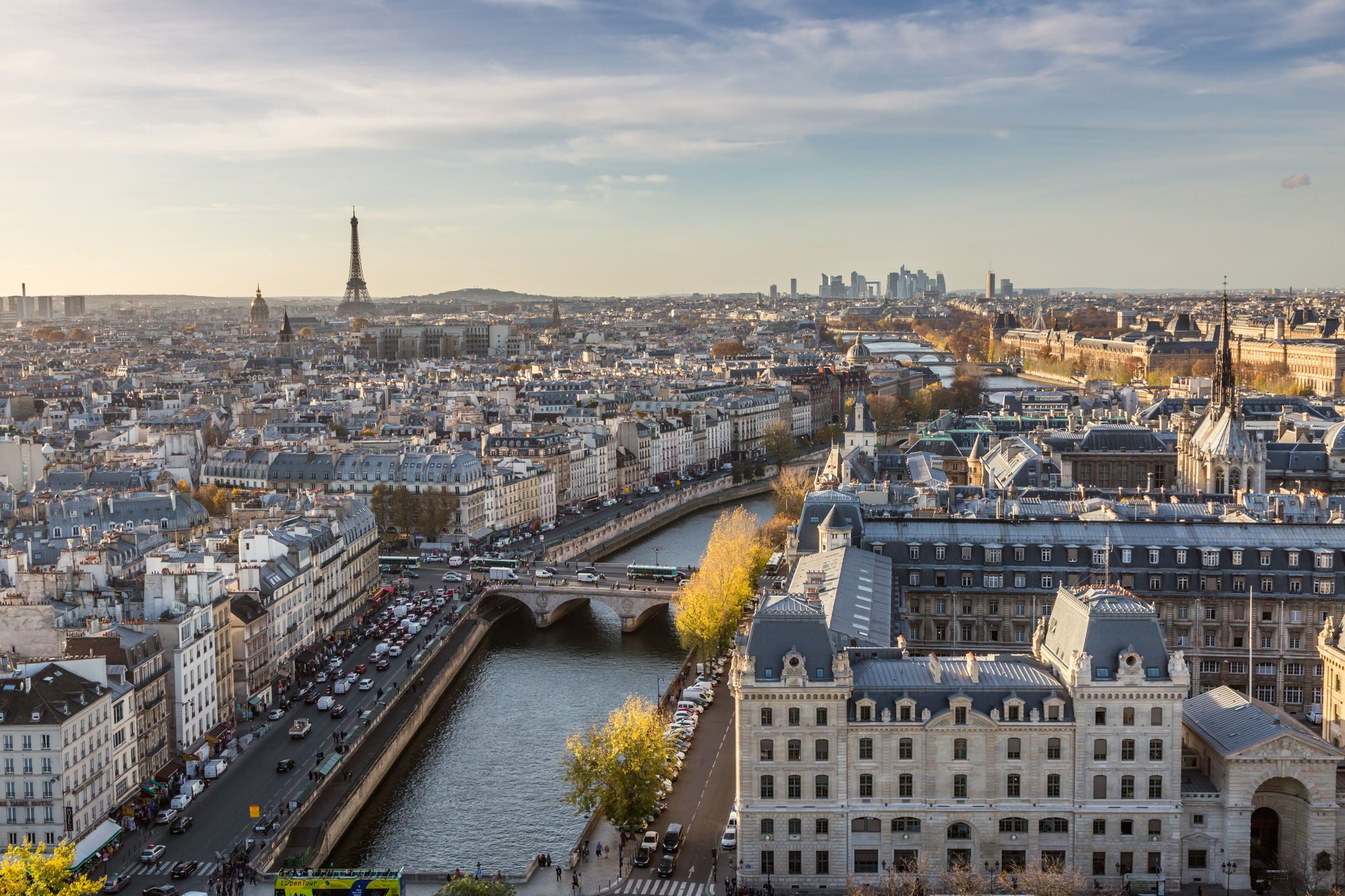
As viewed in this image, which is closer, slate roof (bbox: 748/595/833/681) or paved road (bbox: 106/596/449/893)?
slate roof (bbox: 748/595/833/681)

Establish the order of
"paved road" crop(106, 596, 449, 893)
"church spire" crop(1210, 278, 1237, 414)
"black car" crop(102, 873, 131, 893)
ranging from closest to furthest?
"black car" crop(102, 873, 131, 893) → "paved road" crop(106, 596, 449, 893) → "church spire" crop(1210, 278, 1237, 414)

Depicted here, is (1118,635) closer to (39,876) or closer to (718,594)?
(718,594)

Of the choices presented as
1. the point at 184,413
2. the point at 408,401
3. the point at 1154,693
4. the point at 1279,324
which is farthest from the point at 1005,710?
the point at 1279,324

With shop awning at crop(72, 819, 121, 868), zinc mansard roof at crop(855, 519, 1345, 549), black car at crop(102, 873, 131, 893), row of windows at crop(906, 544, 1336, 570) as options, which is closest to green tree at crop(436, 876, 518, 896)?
black car at crop(102, 873, 131, 893)

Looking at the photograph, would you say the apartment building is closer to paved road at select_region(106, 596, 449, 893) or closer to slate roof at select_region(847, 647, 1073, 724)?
paved road at select_region(106, 596, 449, 893)

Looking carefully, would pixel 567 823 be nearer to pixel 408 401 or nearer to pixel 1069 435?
pixel 1069 435

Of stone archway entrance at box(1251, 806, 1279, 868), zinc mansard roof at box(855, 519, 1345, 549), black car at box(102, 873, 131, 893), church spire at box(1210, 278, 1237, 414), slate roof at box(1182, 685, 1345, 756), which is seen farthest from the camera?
church spire at box(1210, 278, 1237, 414)
